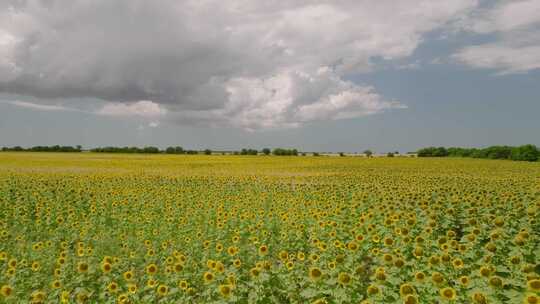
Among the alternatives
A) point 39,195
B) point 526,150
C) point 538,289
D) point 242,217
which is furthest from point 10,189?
point 526,150

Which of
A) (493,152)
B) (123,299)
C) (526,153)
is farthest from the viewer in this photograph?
(493,152)

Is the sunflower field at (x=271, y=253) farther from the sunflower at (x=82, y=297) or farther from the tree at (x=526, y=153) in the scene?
the tree at (x=526, y=153)

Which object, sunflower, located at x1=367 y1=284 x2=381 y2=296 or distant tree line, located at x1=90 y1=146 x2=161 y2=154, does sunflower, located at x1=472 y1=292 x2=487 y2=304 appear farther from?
distant tree line, located at x1=90 y1=146 x2=161 y2=154

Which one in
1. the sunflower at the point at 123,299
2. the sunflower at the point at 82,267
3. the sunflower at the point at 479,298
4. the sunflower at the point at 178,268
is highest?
the sunflower at the point at 479,298

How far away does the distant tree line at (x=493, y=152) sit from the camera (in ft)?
214

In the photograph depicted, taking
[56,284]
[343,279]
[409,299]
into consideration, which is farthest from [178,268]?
[409,299]

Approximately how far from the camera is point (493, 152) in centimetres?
7138

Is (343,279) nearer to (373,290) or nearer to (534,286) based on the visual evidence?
(373,290)

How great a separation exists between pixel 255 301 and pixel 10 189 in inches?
645

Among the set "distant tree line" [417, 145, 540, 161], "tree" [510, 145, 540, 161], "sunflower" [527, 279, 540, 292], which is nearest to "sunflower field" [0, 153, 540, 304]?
"sunflower" [527, 279, 540, 292]

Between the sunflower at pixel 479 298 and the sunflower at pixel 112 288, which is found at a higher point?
the sunflower at pixel 479 298

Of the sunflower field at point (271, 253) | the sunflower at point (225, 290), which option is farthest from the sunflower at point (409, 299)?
the sunflower at point (225, 290)

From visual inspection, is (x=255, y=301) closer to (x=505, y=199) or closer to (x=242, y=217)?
(x=242, y=217)

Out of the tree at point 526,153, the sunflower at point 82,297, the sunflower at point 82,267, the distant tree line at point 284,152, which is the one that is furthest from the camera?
the distant tree line at point 284,152
